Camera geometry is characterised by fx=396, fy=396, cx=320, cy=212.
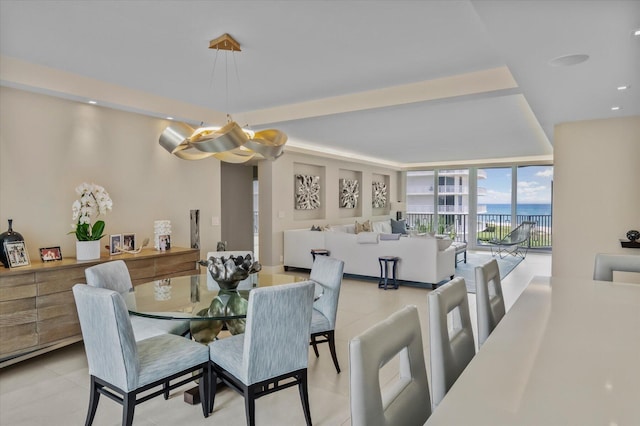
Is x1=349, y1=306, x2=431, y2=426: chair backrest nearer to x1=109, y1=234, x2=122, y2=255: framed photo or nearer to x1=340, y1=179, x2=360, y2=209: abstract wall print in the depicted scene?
x1=109, y1=234, x2=122, y2=255: framed photo

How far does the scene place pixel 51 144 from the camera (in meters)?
3.85

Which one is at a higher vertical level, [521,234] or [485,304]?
[485,304]

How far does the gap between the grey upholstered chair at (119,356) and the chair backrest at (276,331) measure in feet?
1.39

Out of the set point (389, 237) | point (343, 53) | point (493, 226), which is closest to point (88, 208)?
point (343, 53)

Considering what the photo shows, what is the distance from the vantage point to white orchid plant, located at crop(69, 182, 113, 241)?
149 inches

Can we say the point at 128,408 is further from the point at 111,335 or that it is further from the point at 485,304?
the point at 485,304

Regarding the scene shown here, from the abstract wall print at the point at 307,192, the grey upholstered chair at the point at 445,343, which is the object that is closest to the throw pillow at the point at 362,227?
the abstract wall print at the point at 307,192

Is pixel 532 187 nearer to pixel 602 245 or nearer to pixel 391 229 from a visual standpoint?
pixel 391 229

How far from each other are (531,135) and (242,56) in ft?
18.7

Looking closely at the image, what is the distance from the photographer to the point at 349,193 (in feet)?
32.6

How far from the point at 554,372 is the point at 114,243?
4.23 m

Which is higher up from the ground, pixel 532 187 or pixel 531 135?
pixel 531 135

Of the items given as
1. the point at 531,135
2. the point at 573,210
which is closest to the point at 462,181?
the point at 531,135

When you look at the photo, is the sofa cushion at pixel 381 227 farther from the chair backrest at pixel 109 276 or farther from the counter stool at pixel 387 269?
the chair backrest at pixel 109 276
